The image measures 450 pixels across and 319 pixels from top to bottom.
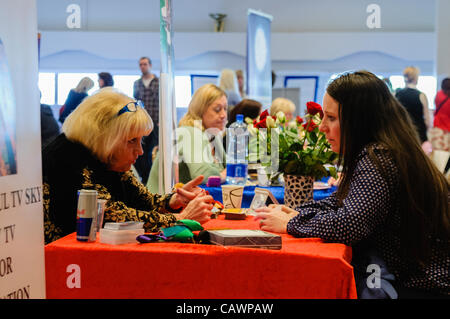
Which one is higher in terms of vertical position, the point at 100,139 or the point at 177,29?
the point at 177,29

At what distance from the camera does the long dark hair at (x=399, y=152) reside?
1.55 m

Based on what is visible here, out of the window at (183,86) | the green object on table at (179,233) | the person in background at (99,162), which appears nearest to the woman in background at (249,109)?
the person in background at (99,162)

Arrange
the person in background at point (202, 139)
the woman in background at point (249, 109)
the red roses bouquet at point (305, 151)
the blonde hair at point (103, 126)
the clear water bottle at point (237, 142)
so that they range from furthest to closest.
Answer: the woman in background at point (249, 109), the clear water bottle at point (237, 142), the person in background at point (202, 139), the red roses bouquet at point (305, 151), the blonde hair at point (103, 126)

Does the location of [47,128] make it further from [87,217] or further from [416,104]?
[87,217]

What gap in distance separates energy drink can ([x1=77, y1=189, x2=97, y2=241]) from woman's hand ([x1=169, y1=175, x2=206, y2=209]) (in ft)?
2.26

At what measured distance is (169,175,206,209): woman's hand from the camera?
223 cm

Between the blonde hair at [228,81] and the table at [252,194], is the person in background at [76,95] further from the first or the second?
the table at [252,194]

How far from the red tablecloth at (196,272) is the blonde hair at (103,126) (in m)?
0.57

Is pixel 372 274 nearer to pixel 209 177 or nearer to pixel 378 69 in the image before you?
pixel 209 177

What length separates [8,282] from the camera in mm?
1145

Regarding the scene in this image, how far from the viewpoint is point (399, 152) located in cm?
158

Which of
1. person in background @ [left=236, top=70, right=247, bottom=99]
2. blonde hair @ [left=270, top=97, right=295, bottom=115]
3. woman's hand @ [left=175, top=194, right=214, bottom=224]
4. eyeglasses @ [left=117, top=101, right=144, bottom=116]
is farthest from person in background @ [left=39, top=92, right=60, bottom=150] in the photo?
woman's hand @ [left=175, top=194, right=214, bottom=224]
